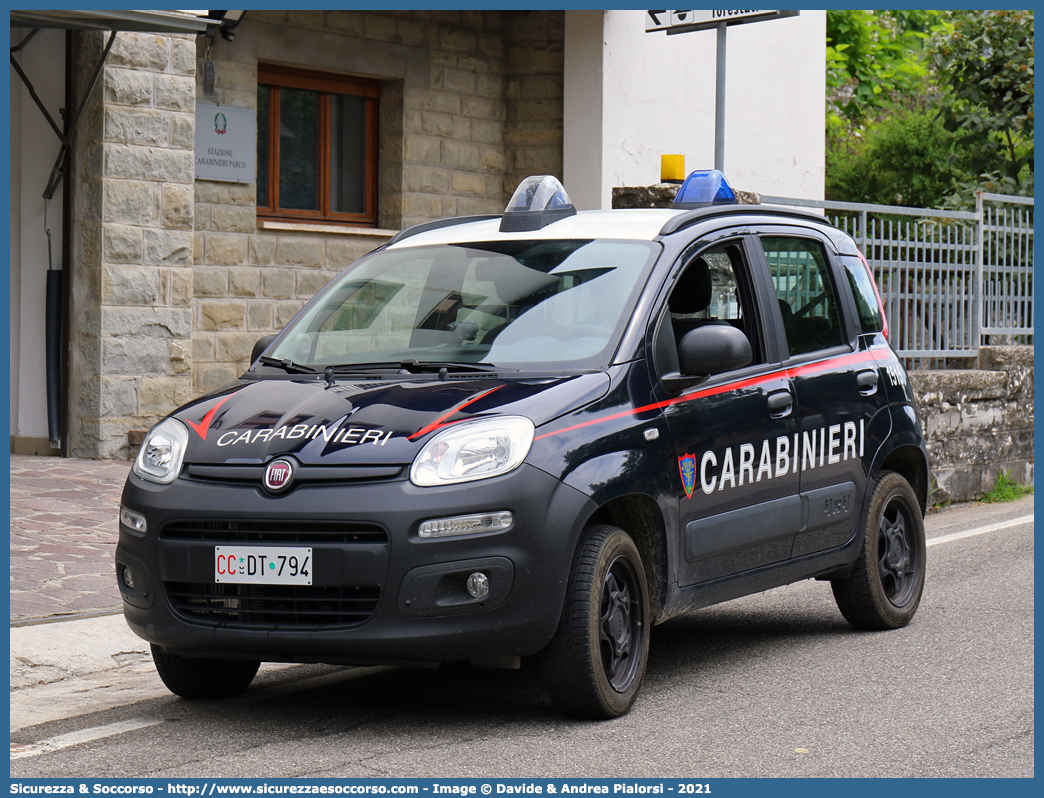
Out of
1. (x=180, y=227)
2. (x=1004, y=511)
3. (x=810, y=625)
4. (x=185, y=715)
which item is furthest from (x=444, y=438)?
(x=1004, y=511)

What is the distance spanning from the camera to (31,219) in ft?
36.4

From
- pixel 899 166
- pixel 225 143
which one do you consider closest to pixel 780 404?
pixel 225 143

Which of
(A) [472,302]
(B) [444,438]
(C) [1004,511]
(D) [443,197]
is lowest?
(C) [1004,511]

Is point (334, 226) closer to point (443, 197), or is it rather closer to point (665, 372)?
point (443, 197)

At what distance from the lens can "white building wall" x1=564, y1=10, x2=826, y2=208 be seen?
1417cm

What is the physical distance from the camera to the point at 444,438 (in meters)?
4.76

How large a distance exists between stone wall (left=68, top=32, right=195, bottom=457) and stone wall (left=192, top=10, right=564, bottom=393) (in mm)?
1167

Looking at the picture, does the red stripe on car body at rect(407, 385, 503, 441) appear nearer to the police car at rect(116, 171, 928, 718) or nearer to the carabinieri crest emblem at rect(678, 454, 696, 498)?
the police car at rect(116, 171, 928, 718)

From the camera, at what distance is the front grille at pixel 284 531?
4.68 meters

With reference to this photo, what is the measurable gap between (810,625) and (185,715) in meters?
3.23

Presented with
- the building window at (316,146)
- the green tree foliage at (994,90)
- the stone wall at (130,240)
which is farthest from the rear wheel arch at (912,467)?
the green tree foliage at (994,90)

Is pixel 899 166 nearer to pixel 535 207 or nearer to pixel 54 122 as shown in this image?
pixel 54 122

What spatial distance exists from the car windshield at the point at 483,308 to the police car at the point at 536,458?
0.01 m

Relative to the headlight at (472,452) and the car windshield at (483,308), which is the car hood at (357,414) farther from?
the car windshield at (483,308)
